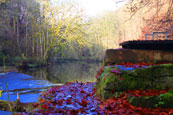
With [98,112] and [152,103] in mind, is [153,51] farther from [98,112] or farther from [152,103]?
[98,112]

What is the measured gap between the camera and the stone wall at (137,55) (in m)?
5.77

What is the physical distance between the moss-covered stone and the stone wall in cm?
136

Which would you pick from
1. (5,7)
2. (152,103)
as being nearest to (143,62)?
(152,103)

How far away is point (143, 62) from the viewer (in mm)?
5758

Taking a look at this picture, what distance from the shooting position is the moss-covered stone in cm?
436

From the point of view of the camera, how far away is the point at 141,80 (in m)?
4.42

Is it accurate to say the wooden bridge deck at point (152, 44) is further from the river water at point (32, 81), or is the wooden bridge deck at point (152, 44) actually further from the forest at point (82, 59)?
the river water at point (32, 81)

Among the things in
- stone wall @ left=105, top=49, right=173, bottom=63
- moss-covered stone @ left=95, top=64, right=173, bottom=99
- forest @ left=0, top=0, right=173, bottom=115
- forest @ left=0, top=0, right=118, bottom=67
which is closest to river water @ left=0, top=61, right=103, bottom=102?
forest @ left=0, top=0, right=173, bottom=115

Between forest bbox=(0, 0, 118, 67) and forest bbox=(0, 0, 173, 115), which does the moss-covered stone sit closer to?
forest bbox=(0, 0, 173, 115)

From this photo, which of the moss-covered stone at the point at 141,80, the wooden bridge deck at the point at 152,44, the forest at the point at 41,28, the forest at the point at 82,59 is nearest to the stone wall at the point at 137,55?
the forest at the point at 82,59

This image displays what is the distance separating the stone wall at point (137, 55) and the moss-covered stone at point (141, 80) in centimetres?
136

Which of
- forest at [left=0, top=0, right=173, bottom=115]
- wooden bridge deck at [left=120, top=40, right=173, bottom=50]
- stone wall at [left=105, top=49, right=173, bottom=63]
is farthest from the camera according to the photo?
stone wall at [left=105, top=49, right=173, bottom=63]

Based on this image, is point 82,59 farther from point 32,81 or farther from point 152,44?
point 152,44

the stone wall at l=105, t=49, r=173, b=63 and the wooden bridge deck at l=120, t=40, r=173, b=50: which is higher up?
the wooden bridge deck at l=120, t=40, r=173, b=50
